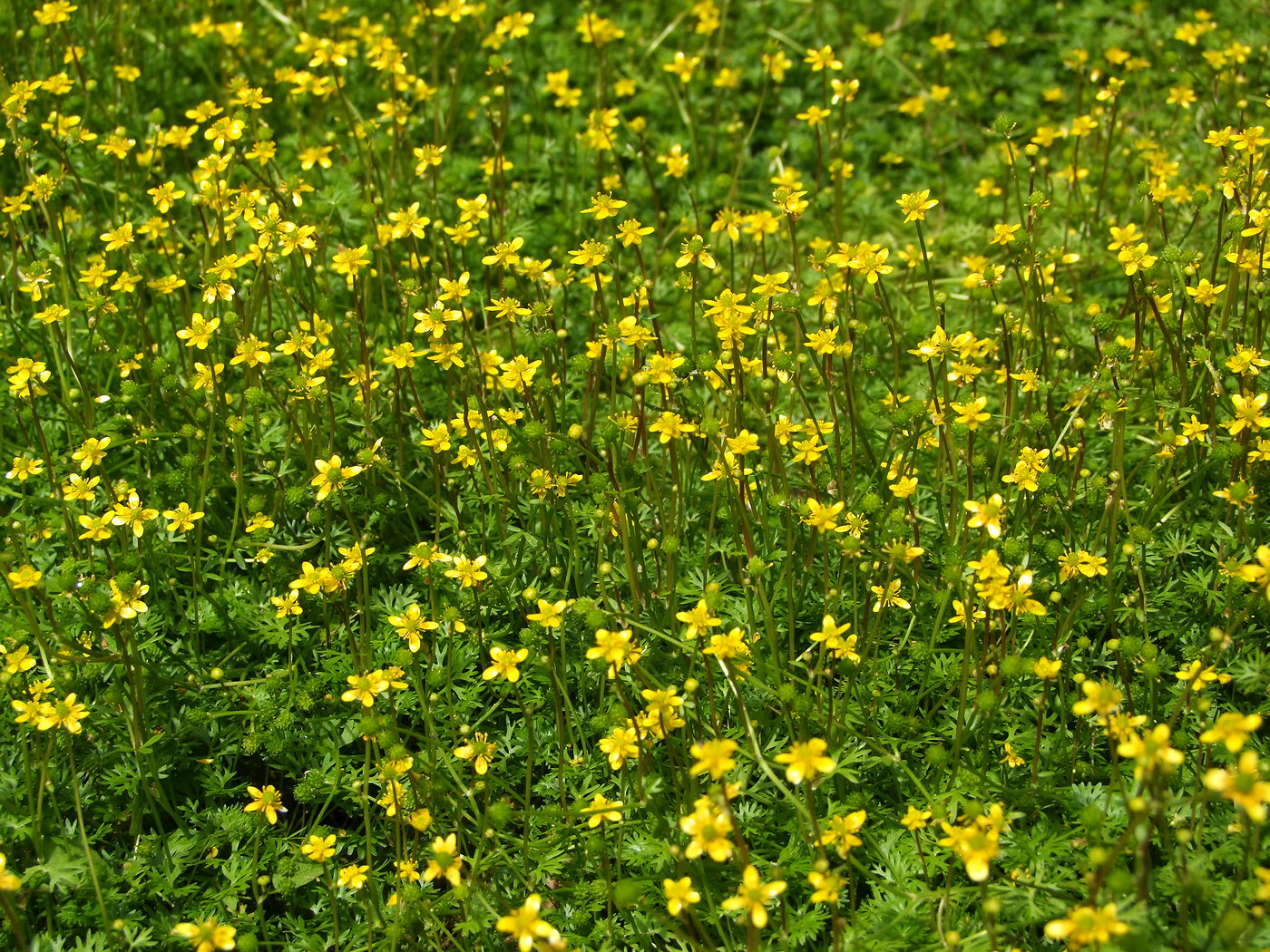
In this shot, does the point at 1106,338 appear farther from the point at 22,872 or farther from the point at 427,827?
the point at 22,872

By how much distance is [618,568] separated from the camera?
3.76m

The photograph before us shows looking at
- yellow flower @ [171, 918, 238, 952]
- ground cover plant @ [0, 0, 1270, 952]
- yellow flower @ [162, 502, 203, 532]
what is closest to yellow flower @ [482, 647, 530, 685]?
ground cover plant @ [0, 0, 1270, 952]

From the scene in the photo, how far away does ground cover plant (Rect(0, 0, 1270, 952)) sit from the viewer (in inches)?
115

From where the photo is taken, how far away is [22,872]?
3.09 m

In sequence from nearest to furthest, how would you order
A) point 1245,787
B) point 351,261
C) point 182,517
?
point 1245,787 → point 182,517 → point 351,261

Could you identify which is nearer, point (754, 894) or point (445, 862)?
point (754, 894)

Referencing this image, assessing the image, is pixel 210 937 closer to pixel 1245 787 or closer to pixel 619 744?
pixel 619 744

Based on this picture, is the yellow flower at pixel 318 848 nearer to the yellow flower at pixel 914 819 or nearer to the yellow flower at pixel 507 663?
the yellow flower at pixel 507 663

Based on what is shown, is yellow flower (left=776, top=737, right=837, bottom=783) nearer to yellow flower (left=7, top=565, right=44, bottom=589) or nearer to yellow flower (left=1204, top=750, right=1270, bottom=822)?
yellow flower (left=1204, top=750, right=1270, bottom=822)

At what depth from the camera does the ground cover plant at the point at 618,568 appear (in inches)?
115

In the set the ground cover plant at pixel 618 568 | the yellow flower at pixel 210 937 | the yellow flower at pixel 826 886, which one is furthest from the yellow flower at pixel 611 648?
the yellow flower at pixel 210 937

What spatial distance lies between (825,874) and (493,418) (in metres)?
2.03

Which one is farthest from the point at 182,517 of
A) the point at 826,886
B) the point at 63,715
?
the point at 826,886

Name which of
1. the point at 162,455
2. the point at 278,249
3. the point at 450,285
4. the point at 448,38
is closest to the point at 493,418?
the point at 450,285
